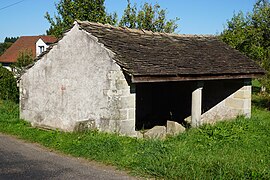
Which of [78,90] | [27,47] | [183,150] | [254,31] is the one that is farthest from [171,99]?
[27,47]

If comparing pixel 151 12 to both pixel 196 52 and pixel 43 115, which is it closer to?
pixel 196 52

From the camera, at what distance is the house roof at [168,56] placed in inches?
360

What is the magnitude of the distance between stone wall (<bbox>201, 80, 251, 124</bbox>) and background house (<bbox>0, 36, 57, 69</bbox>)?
29.2 m

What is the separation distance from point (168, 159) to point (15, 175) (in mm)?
2893

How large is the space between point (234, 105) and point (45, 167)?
342 inches

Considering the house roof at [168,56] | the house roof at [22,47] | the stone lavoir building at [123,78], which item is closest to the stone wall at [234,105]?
the stone lavoir building at [123,78]

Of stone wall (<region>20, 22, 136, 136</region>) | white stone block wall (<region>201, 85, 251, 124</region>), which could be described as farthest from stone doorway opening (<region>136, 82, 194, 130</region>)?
stone wall (<region>20, 22, 136, 136</region>)

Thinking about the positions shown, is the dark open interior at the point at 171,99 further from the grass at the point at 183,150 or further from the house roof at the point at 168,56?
the grass at the point at 183,150

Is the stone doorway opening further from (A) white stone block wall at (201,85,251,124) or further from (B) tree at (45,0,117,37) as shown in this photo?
(B) tree at (45,0,117,37)

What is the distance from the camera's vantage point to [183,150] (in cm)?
741

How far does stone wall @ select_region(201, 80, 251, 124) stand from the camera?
12820mm

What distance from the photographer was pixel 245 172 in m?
5.72

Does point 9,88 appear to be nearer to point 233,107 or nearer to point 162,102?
point 162,102

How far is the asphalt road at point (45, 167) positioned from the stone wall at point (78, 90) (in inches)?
61.9
